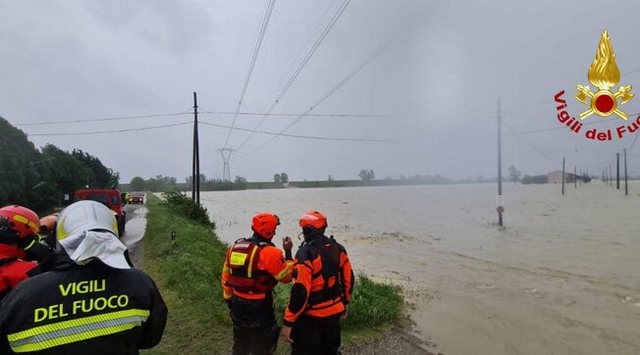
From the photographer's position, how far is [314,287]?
4.05 meters

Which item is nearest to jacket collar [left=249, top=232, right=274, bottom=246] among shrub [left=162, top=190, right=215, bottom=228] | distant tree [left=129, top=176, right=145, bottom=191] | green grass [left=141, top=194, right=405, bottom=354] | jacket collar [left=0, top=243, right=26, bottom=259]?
jacket collar [left=0, top=243, right=26, bottom=259]

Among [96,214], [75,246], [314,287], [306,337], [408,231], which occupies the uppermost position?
[96,214]

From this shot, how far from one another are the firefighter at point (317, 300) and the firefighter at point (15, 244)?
7.35 ft

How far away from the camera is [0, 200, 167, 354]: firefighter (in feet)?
6.03

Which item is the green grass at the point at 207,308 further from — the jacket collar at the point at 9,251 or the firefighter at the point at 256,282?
the jacket collar at the point at 9,251

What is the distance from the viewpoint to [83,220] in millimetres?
2102

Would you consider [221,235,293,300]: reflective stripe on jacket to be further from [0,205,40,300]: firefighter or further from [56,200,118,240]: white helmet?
[56,200,118,240]: white helmet

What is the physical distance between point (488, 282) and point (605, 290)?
130 inches

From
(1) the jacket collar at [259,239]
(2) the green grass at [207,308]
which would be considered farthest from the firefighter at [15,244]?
(2) the green grass at [207,308]

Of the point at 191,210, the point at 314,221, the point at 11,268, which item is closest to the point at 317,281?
the point at 314,221

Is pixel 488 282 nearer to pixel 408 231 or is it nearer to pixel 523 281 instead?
pixel 523 281

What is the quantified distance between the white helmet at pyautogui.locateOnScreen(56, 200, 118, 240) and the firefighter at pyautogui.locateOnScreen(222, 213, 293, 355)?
1864 mm

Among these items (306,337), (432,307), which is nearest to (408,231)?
(432,307)

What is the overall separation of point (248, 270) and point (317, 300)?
0.76 meters
